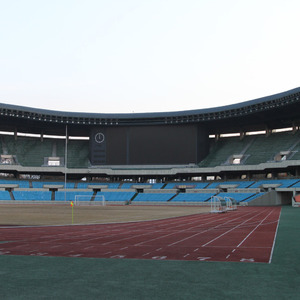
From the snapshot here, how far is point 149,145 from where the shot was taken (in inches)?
3543

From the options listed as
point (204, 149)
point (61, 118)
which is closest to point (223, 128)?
point (204, 149)

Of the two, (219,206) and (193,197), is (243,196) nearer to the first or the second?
(193,197)

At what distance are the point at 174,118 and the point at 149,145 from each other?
8832mm

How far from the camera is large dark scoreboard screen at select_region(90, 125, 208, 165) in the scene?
291 ft

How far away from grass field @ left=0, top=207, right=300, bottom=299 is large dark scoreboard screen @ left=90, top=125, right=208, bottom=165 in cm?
7648

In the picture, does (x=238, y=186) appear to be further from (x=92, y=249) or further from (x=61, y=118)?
(x=92, y=249)

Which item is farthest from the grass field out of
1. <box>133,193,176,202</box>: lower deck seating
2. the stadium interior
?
<box>133,193,176,202</box>: lower deck seating

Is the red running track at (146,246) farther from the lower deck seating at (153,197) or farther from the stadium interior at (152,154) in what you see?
the lower deck seating at (153,197)

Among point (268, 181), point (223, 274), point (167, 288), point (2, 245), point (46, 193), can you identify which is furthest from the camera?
point (46, 193)

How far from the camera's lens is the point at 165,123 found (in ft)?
295

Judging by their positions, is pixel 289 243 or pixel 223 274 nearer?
pixel 223 274

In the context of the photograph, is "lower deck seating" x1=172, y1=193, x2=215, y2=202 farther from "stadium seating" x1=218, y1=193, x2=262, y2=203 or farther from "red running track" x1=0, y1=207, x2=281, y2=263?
"red running track" x1=0, y1=207, x2=281, y2=263

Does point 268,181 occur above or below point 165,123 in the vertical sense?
below

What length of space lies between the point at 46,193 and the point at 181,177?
108ft
